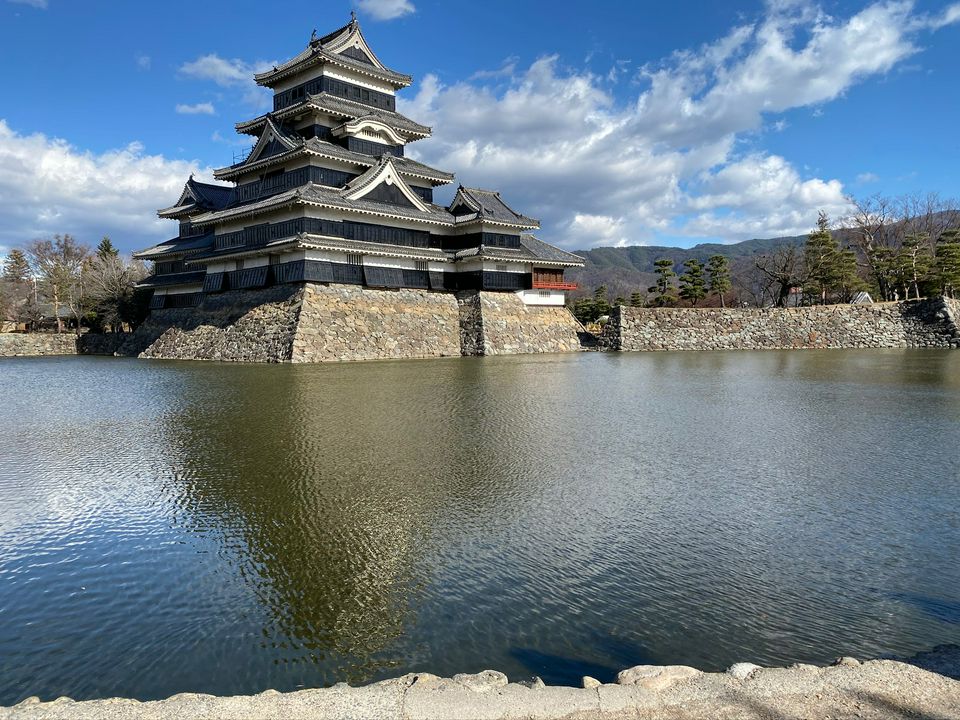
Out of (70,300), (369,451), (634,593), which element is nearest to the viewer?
(634,593)

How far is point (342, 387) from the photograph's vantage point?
17.0m

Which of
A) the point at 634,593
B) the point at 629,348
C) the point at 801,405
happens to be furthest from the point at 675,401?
the point at 629,348

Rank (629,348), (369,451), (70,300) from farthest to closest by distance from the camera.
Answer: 1. (70,300)
2. (629,348)
3. (369,451)

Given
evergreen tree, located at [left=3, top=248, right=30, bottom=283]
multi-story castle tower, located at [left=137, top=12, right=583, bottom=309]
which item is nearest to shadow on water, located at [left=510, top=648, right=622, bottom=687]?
multi-story castle tower, located at [left=137, top=12, right=583, bottom=309]

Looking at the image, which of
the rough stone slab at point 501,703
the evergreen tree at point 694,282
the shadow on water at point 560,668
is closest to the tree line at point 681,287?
the evergreen tree at point 694,282

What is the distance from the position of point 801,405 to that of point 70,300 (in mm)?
49872

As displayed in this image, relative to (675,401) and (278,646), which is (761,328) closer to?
(675,401)

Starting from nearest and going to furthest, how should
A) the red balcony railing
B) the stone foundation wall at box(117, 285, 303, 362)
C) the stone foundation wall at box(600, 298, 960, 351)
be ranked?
the stone foundation wall at box(117, 285, 303, 362)
the red balcony railing
the stone foundation wall at box(600, 298, 960, 351)

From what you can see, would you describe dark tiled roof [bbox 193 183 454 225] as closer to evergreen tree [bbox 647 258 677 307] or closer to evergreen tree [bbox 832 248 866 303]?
evergreen tree [bbox 647 258 677 307]

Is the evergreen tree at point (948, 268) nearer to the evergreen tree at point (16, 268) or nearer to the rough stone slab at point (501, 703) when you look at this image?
the rough stone slab at point (501, 703)

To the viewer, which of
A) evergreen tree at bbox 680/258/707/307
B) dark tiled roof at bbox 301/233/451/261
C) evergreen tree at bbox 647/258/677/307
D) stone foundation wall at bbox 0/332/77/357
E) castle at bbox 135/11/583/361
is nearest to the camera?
dark tiled roof at bbox 301/233/451/261

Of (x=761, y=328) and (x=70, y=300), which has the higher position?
(x=70, y=300)

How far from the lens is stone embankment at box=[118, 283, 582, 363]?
26734mm

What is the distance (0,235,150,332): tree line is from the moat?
112ft
